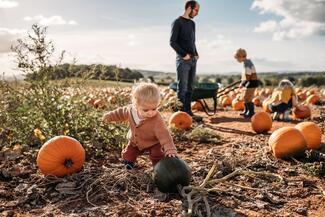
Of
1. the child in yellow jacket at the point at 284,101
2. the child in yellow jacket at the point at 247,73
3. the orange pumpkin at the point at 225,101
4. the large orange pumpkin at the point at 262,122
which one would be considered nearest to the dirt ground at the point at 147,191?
the large orange pumpkin at the point at 262,122

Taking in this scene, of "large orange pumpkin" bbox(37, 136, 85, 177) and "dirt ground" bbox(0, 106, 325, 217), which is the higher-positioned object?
"large orange pumpkin" bbox(37, 136, 85, 177)

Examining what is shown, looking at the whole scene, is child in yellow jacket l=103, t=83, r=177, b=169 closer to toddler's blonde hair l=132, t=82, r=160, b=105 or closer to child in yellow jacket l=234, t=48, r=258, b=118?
toddler's blonde hair l=132, t=82, r=160, b=105

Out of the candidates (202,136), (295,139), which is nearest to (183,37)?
(202,136)

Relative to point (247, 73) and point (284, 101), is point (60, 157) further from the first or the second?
point (284, 101)

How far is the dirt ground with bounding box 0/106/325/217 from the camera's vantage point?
3.16 m

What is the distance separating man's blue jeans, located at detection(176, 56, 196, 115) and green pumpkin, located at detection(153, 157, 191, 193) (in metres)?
4.64

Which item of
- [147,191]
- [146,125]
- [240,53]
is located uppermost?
[240,53]

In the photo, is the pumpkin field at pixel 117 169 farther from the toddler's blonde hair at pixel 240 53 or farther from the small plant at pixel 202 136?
the toddler's blonde hair at pixel 240 53

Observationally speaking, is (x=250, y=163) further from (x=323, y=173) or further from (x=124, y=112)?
(x=124, y=112)

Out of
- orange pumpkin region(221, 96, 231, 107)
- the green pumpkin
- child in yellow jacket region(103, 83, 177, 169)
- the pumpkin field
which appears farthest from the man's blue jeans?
the green pumpkin

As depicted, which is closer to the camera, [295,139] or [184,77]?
[295,139]

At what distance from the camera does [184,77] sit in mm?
8016

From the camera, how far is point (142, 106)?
3.61 m

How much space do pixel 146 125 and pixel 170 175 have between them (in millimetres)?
638
